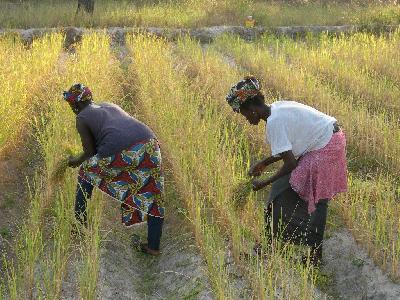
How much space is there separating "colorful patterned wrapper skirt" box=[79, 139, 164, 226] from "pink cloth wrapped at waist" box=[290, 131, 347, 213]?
81cm

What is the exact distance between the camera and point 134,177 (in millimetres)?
3281

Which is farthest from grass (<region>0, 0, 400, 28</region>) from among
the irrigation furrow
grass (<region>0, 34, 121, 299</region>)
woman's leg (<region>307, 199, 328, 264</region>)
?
woman's leg (<region>307, 199, 328, 264</region>)

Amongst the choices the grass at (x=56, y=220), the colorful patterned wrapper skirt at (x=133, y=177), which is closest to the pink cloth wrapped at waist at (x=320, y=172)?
the colorful patterned wrapper skirt at (x=133, y=177)

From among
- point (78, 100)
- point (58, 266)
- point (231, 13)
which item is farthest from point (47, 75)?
point (231, 13)

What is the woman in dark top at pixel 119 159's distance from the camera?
318 cm

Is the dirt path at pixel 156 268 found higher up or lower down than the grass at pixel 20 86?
lower down

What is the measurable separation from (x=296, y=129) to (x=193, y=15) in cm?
1109

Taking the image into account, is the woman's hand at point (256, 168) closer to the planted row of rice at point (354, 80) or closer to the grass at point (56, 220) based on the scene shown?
the grass at point (56, 220)

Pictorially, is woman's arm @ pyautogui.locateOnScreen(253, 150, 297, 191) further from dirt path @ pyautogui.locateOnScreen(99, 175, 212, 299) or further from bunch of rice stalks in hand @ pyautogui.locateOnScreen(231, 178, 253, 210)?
dirt path @ pyautogui.locateOnScreen(99, 175, 212, 299)

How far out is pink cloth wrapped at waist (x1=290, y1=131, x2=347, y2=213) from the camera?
2.99m

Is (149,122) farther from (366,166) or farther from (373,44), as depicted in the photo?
(373,44)

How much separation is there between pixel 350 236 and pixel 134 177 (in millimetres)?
1422

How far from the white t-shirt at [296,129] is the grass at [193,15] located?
1004 centimetres

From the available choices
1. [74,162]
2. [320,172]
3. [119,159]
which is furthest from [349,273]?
[74,162]
